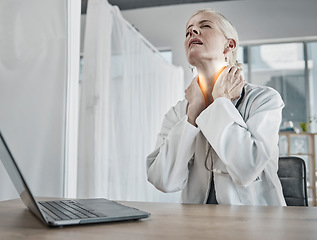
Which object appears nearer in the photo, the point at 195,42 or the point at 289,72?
the point at 195,42

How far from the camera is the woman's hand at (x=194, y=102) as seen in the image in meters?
1.29

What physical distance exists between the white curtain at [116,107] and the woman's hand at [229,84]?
3.29 ft

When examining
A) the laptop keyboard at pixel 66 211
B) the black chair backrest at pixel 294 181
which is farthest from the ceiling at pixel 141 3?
the laptop keyboard at pixel 66 211

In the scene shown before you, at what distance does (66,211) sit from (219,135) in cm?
54

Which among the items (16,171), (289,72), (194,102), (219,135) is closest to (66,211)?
(16,171)

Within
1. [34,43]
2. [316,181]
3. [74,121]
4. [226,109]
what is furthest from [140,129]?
[316,181]

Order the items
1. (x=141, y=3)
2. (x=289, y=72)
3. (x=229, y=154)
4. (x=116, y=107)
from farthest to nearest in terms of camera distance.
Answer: (x=141, y=3) → (x=289, y=72) → (x=116, y=107) → (x=229, y=154)

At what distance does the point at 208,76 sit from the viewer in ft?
4.47

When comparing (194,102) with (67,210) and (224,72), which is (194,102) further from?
(67,210)

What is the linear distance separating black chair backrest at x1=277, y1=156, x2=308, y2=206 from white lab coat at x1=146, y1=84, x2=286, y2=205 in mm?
134

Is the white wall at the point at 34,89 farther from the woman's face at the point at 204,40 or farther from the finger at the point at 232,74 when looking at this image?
the finger at the point at 232,74

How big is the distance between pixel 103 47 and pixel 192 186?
49.4 inches

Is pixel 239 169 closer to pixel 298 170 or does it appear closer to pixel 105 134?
pixel 298 170

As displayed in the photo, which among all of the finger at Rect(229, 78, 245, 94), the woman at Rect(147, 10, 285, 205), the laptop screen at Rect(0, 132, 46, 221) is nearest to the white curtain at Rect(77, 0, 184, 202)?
the woman at Rect(147, 10, 285, 205)
